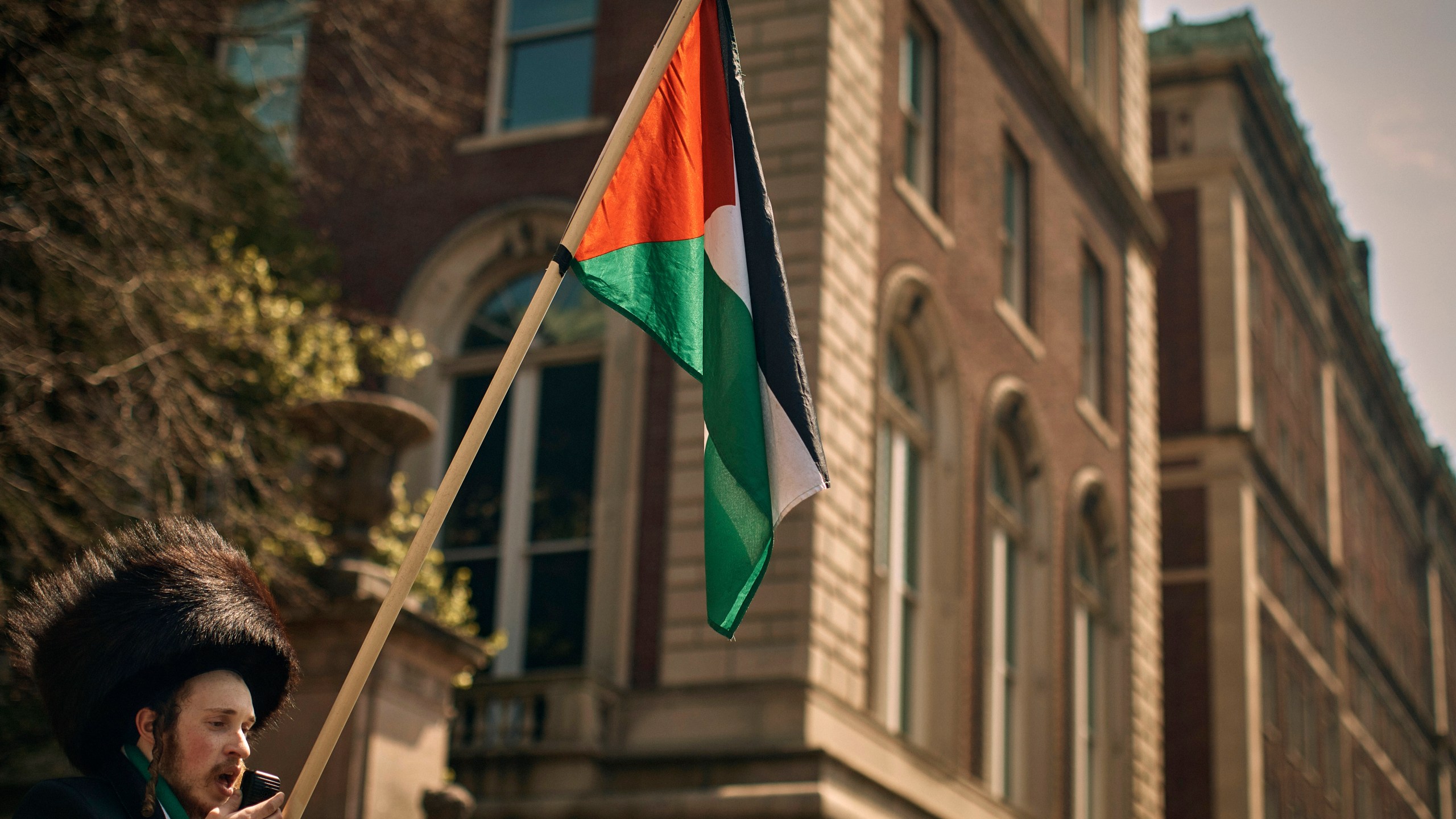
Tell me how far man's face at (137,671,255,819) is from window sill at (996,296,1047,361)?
1830 cm

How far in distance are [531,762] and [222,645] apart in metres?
12.1

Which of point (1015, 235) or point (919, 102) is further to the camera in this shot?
point (1015, 235)

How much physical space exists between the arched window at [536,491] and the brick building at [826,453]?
0.03 m

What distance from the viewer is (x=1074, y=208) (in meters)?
25.3

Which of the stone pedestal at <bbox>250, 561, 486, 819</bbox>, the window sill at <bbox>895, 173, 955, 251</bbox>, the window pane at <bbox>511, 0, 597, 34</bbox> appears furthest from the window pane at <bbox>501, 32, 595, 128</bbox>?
the stone pedestal at <bbox>250, 561, 486, 819</bbox>

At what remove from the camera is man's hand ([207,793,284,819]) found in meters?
3.99

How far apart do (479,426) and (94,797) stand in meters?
1.76

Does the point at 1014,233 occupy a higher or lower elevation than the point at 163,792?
higher

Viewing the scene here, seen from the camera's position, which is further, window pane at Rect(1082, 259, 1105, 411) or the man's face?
window pane at Rect(1082, 259, 1105, 411)

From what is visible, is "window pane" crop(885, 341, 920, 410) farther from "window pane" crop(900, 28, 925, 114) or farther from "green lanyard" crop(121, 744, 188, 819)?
"green lanyard" crop(121, 744, 188, 819)

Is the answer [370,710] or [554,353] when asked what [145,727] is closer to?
[370,710]

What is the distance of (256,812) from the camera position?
4.03 metres

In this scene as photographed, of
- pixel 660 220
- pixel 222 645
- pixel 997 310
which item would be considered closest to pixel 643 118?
pixel 660 220

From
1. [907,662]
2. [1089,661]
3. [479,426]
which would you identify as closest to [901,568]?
[907,662]
